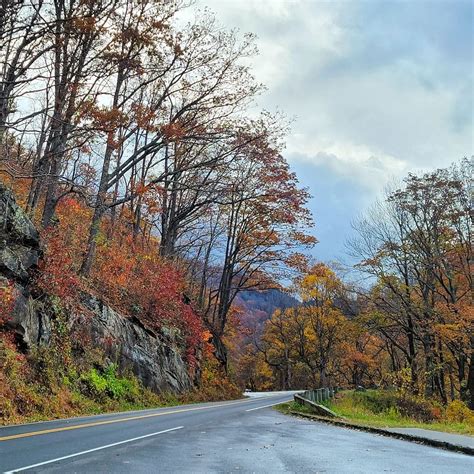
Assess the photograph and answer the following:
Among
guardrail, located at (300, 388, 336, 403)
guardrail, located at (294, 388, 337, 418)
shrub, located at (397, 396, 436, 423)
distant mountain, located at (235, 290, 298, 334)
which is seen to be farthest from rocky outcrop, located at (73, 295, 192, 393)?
distant mountain, located at (235, 290, 298, 334)

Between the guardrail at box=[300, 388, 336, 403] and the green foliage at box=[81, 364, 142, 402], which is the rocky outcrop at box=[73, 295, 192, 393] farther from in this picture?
the guardrail at box=[300, 388, 336, 403]

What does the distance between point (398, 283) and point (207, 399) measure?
14643mm

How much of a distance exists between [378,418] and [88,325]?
39.7ft

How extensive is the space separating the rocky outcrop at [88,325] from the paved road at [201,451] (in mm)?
4294

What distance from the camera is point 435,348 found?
107 ft

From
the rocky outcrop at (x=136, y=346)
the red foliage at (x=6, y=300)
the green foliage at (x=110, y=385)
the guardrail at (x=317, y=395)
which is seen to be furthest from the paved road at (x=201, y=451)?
the guardrail at (x=317, y=395)

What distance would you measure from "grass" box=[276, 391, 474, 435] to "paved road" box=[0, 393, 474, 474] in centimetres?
362

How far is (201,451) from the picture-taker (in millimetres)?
8539

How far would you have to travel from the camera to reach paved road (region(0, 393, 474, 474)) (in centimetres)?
698

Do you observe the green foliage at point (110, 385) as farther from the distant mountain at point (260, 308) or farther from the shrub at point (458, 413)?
the distant mountain at point (260, 308)

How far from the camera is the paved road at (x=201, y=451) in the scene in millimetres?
6977

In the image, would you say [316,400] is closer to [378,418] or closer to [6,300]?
[378,418]

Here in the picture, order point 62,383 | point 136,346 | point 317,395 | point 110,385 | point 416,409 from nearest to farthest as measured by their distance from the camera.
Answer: point 62,383 < point 110,385 < point 136,346 < point 317,395 < point 416,409

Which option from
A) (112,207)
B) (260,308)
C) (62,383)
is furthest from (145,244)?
(260,308)
